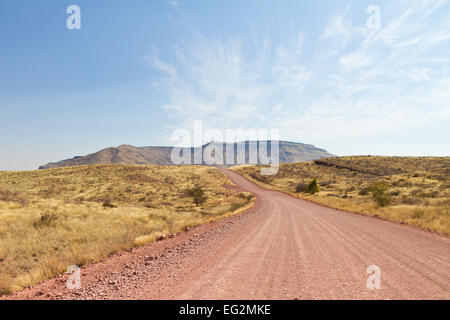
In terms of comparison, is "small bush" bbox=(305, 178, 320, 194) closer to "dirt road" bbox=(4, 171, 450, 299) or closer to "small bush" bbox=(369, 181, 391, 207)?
"small bush" bbox=(369, 181, 391, 207)

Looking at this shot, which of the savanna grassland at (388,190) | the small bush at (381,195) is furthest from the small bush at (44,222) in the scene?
the small bush at (381,195)

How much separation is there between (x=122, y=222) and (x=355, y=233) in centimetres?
1230

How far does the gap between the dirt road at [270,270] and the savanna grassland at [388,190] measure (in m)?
5.43

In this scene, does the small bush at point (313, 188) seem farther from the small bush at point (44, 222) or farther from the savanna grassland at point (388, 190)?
the small bush at point (44, 222)

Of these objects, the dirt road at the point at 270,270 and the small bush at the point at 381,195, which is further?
the small bush at the point at 381,195

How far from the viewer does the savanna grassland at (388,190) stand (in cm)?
1282

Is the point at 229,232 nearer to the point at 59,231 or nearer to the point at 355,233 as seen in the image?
the point at 355,233

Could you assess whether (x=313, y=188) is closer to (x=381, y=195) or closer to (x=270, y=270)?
(x=381, y=195)

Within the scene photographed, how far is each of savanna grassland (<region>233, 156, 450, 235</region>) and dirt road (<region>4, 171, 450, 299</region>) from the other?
5425 millimetres

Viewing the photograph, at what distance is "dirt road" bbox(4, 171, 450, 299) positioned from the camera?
13.3 ft

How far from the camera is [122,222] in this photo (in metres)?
12.5

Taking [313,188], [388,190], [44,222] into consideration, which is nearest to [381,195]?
[388,190]

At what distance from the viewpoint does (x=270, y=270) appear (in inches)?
200
